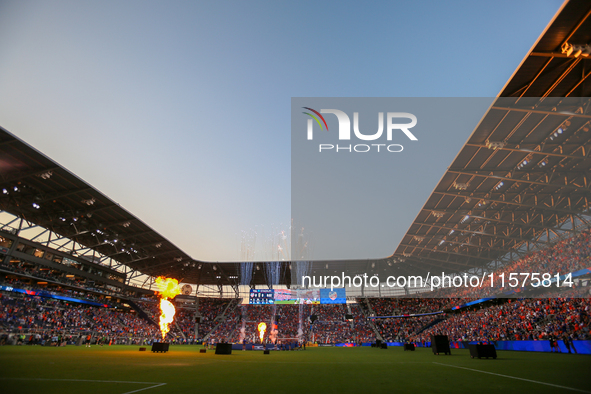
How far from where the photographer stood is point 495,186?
2988 cm

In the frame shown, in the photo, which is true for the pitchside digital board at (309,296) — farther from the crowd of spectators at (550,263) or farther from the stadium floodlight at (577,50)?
the stadium floodlight at (577,50)

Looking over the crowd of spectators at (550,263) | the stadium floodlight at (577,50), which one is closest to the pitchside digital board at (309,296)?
the crowd of spectators at (550,263)

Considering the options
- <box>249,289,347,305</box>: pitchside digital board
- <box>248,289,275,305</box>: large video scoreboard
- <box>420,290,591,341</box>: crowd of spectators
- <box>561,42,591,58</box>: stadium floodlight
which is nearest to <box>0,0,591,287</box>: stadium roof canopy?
<box>561,42,591,58</box>: stadium floodlight

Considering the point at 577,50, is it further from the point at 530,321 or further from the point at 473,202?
the point at 530,321

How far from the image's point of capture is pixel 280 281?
250 ft

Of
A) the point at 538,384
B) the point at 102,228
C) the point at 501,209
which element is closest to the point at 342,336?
the point at 501,209

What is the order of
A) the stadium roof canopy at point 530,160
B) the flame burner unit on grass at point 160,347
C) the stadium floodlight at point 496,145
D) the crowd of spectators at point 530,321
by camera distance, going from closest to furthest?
the stadium roof canopy at point 530,160 < the stadium floodlight at point 496,145 < the crowd of spectators at point 530,321 < the flame burner unit on grass at point 160,347

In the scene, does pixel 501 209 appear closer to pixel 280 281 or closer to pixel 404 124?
pixel 404 124

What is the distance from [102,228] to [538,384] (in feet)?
159

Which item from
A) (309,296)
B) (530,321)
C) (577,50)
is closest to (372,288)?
(309,296)

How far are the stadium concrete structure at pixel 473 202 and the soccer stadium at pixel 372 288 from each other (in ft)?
0.52

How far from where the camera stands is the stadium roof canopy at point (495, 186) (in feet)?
57.0

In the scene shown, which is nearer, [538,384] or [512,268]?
[538,384]

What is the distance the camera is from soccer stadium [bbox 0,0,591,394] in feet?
38.0
